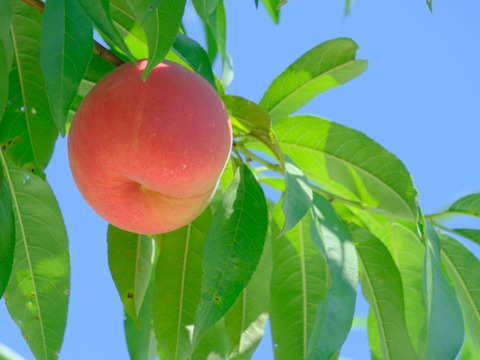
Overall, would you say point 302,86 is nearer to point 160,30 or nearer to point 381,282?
point 381,282

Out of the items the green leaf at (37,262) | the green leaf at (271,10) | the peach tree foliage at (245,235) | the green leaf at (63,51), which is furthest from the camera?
the green leaf at (271,10)

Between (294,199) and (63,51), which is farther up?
(63,51)

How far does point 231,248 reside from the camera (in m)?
1.20

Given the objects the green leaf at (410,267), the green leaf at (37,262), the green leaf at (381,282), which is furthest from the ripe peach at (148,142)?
the green leaf at (410,267)

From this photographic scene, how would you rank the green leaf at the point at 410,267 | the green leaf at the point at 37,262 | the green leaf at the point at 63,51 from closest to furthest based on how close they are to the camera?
1. the green leaf at the point at 63,51
2. the green leaf at the point at 37,262
3. the green leaf at the point at 410,267

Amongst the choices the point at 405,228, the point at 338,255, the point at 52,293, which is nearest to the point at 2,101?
the point at 52,293

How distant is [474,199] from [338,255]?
0.55 metres

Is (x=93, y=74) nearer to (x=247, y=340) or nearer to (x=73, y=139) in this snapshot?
(x=73, y=139)

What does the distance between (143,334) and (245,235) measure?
0.60m

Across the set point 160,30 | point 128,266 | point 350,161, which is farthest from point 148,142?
point 350,161

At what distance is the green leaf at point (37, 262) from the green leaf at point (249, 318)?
0.36m

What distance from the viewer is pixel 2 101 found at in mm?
1103

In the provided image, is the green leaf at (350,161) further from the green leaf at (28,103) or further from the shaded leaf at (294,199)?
the green leaf at (28,103)

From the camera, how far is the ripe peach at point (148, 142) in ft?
3.65
